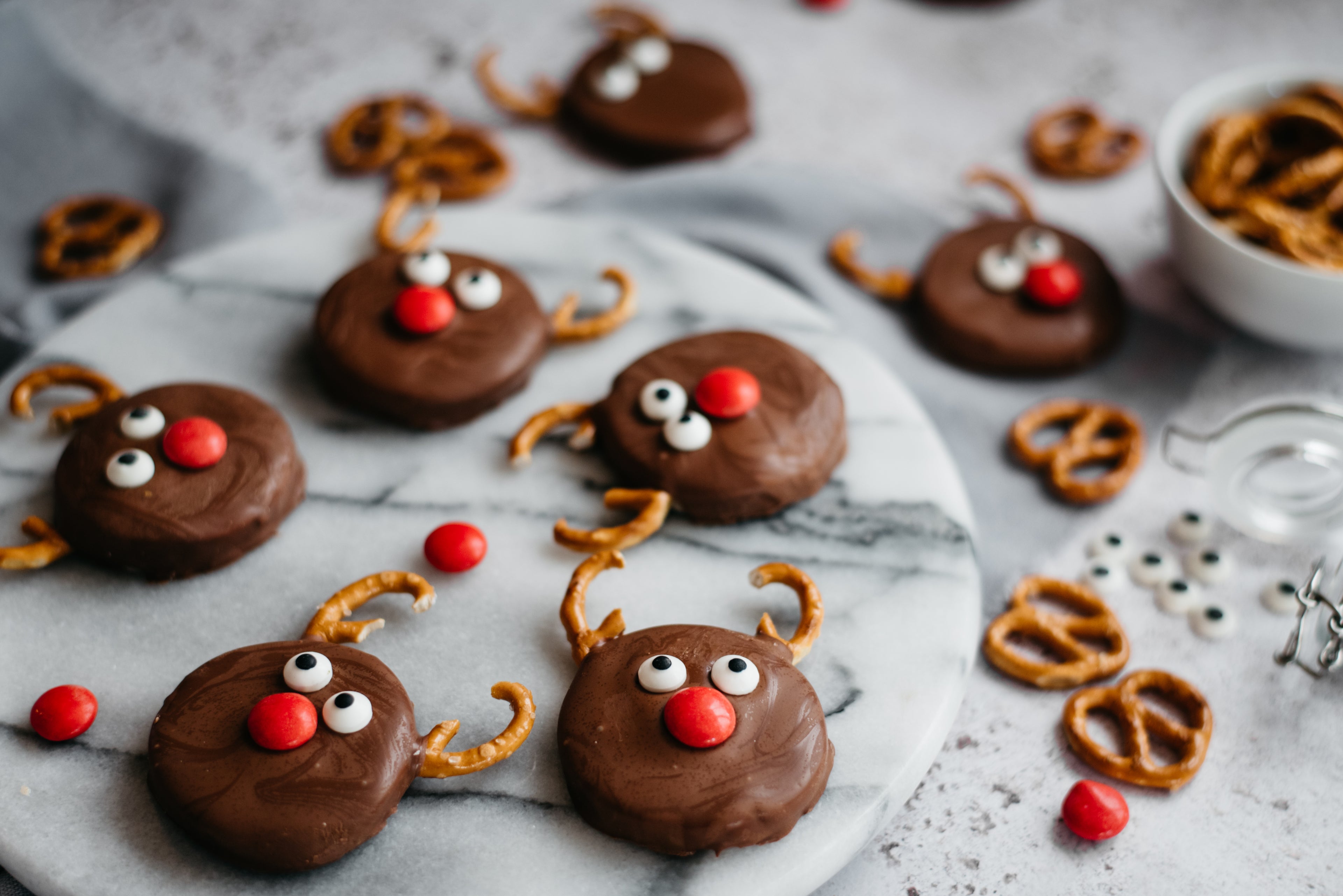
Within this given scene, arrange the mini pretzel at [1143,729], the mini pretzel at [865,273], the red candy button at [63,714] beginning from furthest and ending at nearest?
the mini pretzel at [865,273] < the mini pretzel at [1143,729] < the red candy button at [63,714]

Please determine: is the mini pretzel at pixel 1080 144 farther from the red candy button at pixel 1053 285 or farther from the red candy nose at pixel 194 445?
the red candy nose at pixel 194 445

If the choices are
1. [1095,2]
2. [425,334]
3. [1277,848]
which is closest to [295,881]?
[425,334]

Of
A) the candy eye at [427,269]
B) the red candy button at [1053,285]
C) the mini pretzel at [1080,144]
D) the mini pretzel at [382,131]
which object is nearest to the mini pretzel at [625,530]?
the candy eye at [427,269]

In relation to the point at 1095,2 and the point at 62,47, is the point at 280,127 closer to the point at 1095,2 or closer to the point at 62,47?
the point at 62,47

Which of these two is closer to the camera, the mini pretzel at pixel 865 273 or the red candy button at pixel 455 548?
the red candy button at pixel 455 548

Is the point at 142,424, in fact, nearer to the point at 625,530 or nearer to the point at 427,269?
the point at 427,269

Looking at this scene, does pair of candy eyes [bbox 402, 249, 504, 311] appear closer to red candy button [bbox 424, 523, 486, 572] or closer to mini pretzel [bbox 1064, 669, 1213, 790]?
red candy button [bbox 424, 523, 486, 572]

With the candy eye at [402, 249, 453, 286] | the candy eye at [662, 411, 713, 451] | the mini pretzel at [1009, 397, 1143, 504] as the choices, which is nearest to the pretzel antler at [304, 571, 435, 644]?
the candy eye at [662, 411, 713, 451]
